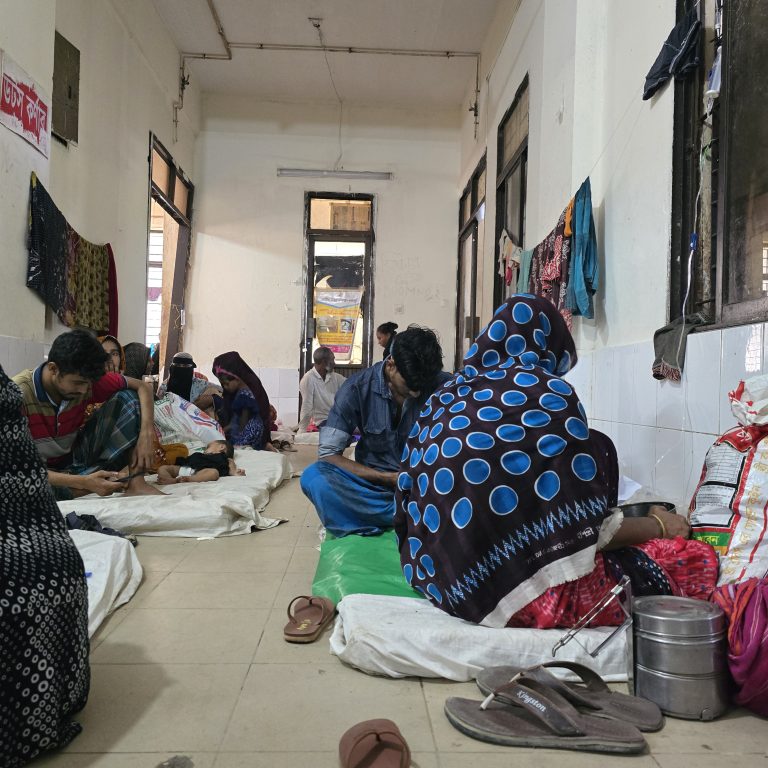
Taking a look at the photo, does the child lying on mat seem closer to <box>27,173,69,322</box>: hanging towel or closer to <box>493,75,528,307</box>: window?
<box>27,173,69,322</box>: hanging towel

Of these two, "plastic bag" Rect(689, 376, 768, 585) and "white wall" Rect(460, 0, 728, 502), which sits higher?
"white wall" Rect(460, 0, 728, 502)

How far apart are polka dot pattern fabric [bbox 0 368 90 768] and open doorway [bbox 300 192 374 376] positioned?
294 inches

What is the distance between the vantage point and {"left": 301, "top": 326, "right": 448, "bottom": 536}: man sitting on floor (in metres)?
2.69

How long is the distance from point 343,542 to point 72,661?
4.56 ft

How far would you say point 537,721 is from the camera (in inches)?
52.5

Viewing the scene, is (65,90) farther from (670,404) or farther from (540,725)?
(540,725)

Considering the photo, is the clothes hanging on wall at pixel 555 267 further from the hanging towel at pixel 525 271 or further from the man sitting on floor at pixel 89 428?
the man sitting on floor at pixel 89 428

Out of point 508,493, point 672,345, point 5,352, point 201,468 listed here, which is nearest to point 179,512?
point 201,468

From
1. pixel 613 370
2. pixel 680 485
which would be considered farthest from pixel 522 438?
pixel 613 370

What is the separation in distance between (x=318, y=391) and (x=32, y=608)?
6461mm

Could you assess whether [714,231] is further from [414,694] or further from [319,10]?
[319,10]

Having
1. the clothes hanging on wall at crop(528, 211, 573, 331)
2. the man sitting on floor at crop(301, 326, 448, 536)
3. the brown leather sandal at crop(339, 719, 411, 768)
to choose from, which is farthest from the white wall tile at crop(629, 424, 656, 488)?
the brown leather sandal at crop(339, 719, 411, 768)

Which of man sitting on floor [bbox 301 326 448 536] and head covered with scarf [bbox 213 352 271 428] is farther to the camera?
head covered with scarf [bbox 213 352 271 428]

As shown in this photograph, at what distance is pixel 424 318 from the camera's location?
880 cm
